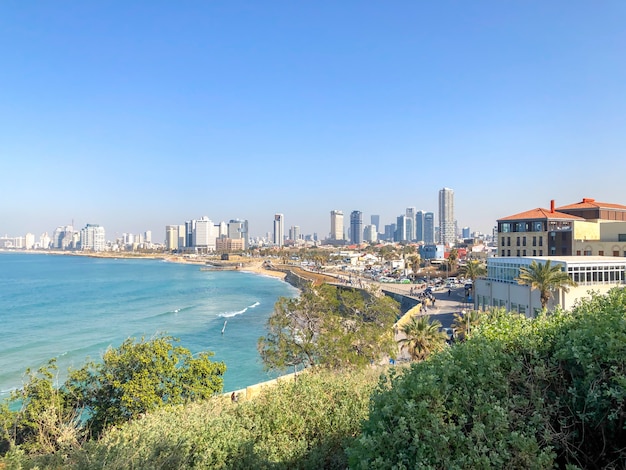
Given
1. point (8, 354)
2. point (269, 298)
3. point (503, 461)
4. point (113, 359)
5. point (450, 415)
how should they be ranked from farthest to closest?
point (269, 298) < point (8, 354) < point (113, 359) < point (450, 415) < point (503, 461)

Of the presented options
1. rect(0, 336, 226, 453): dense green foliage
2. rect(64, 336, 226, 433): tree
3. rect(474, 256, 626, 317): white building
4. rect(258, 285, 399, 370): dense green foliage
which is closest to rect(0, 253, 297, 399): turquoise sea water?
rect(0, 336, 226, 453): dense green foliage

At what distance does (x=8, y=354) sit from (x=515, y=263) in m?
35.3

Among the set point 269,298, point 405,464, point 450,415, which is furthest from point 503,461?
point 269,298

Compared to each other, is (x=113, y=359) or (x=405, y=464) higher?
(x=405, y=464)

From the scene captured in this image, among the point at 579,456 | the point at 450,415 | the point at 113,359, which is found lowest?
the point at 113,359

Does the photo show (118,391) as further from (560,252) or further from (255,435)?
(560,252)

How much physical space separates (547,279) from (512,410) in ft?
70.6

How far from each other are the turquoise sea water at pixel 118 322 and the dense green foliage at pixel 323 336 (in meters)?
6.86

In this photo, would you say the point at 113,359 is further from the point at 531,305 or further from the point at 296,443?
the point at 531,305

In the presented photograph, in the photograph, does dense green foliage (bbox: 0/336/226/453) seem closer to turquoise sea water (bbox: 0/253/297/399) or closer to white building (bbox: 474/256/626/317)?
turquoise sea water (bbox: 0/253/297/399)

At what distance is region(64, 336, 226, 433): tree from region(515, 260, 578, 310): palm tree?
17.8 metres

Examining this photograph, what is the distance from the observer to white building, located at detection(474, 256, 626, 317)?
2492 centimetres

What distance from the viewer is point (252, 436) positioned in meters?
7.50

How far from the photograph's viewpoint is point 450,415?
427 centimetres
